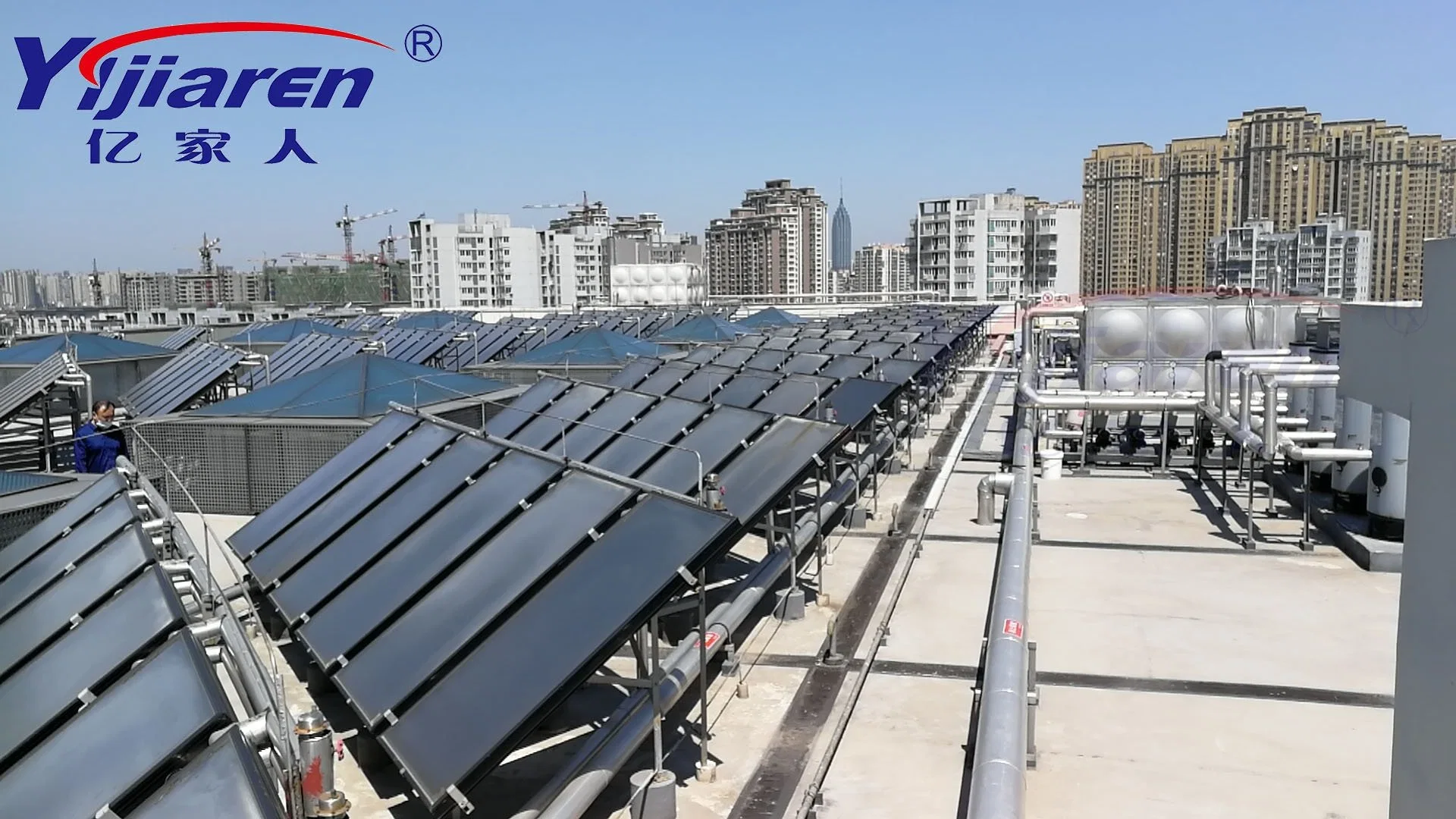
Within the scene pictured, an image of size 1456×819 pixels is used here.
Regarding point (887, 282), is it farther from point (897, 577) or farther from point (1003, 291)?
point (897, 577)

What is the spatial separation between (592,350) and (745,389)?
43.0 ft

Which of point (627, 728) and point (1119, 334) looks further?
point (1119, 334)

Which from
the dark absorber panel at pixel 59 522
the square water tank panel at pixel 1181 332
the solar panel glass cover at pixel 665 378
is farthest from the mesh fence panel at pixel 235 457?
the square water tank panel at pixel 1181 332

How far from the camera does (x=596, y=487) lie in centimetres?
736

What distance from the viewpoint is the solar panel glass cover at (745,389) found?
48.8 ft

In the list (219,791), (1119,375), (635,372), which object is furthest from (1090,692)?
(1119,375)

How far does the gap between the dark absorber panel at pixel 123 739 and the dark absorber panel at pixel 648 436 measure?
16.5ft

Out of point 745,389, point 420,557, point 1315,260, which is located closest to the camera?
point 420,557

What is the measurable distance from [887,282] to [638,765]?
193 metres

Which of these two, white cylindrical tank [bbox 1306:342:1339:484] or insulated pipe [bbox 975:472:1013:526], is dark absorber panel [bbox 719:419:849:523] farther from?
white cylindrical tank [bbox 1306:342:1339:484]

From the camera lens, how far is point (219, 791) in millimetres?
3660

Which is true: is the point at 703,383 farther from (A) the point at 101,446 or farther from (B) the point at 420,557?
(B) the point at 420,557

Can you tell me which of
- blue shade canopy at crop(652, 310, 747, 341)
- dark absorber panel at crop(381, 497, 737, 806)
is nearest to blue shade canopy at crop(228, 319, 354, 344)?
blue shade canopy at crop(652, 310, 747, 341)

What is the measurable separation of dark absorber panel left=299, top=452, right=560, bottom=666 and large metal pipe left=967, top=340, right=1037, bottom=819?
11.5 feet
